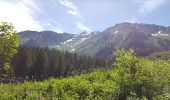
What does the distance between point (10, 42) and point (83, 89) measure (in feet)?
130

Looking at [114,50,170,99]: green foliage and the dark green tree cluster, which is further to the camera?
the dark green tree cluster

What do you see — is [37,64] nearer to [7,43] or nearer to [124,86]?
[7,43]

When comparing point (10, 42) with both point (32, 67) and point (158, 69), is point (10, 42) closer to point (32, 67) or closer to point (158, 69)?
point (158, 69)

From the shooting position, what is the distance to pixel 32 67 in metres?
147

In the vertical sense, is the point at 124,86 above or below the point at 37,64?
below

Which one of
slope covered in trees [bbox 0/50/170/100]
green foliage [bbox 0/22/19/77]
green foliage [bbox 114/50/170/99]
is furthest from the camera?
green foliage [bbox 0/22/19/77]

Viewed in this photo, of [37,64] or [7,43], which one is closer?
[7,43]

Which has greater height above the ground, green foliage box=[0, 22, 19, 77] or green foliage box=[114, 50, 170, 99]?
green foliage box=[0, 22, 19, 77]

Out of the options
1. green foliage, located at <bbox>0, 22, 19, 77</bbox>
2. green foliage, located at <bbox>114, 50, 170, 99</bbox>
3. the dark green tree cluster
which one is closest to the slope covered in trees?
green foliage, located at <bbox>114, 50, 170, 99</bbox>

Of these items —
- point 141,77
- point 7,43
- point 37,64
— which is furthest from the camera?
point 37,64

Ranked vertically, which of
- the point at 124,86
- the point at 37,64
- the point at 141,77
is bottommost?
the point at 124,86

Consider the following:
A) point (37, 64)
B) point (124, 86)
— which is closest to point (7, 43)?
point (124, 86)

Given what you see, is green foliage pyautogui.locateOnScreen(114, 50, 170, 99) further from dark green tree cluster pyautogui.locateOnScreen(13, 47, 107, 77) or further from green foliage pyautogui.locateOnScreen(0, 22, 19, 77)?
dark green tree cluster pyautogui.locateOnScreen(13, 47, 107, 77)

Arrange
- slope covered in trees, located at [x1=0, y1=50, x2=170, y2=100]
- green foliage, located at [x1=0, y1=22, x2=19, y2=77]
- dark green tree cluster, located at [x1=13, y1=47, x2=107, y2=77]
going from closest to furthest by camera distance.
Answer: slope covered in trees, located at [x1=0, y1=50, x2=170, y2=100]
green foliage, located at [x1=0, y1=22, x2=19, y2=77]
dark green tree cluster, located at [x1=13, y1=47, x2=107, y2=77]
